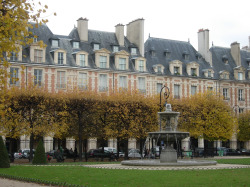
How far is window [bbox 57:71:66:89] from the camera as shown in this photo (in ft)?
152

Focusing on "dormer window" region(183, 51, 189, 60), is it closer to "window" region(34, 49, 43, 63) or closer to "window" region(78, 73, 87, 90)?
"window" region(78, 73, 87, 90)

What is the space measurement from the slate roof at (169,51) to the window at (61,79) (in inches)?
458

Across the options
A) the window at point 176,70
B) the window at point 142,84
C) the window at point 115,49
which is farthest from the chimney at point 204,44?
the window at point 115,49

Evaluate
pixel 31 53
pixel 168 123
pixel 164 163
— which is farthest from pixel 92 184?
pixel 31 53

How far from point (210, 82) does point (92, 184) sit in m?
43.9

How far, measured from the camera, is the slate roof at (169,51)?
55184 mm

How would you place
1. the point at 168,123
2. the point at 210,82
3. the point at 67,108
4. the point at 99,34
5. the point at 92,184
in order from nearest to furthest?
the point at 92,184
the point at 168,123
the point at 67,108
the point at 99,34
the point at 210,82

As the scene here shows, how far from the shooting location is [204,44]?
59.7 m

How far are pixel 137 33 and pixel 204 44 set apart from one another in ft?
36.8

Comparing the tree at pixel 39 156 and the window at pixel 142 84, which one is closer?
the tree at pixel 39 156

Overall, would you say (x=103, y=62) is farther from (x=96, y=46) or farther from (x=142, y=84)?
(x=142, y=84)

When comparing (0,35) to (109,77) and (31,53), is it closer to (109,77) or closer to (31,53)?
(31,53)

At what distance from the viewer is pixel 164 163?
23406 mm

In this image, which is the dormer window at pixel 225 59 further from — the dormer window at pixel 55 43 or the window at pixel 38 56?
the window at pixel 38 56
